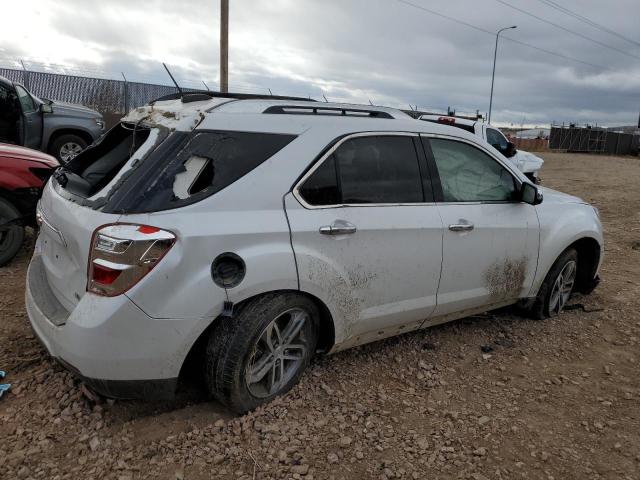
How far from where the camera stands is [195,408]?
115 inches

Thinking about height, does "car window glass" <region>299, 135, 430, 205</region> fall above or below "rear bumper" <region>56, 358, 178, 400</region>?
above

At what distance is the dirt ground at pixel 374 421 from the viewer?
2.56 m

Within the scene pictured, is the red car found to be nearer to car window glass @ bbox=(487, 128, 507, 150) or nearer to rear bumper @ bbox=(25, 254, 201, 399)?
rear bumper @ bbox=(25, 254, 201, 399)

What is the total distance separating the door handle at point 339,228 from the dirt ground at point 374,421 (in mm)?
991

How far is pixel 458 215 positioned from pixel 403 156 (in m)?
0.55

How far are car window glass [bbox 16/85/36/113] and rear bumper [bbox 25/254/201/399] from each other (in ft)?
24.9

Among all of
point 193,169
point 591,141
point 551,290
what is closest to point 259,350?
point 193,169

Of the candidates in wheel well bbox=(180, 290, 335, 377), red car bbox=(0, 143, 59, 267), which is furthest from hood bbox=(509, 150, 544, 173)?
wheel well bbox=(180, 290, 335, 377)

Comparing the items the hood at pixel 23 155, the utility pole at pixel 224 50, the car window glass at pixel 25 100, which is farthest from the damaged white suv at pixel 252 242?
the utility pole at pixel 224 50

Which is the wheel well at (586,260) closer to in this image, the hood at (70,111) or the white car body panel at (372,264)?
the white car body panel at (372,264)

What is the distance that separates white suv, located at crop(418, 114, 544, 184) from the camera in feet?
32.9

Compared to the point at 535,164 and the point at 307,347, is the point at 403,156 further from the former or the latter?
the point at 535,164

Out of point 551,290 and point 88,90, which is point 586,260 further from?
point 88,90

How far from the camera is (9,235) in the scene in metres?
4.99
